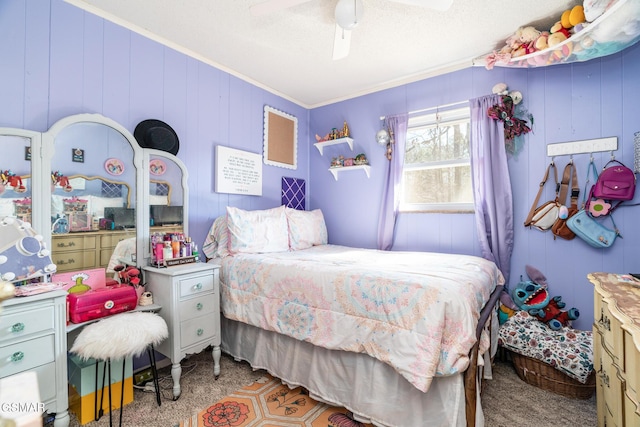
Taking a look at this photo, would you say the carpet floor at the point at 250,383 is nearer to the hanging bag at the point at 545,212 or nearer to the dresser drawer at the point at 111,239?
the dresser drawer at the point at 111,239

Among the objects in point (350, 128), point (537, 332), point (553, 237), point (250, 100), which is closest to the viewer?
point (537, 332)

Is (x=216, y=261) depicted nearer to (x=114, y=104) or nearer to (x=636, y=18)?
(x=114, y=104)

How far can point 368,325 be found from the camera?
5.21 ft

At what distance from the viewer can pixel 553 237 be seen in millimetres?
2309

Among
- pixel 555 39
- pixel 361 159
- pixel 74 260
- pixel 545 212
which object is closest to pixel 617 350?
pixel 545 212

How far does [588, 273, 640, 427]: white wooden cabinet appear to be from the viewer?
98 cm

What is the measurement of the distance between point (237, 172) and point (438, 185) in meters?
1.96

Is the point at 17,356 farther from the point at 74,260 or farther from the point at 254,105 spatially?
the point at 254,105

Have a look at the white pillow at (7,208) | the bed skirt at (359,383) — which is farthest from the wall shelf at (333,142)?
the white pillow at (7,208)

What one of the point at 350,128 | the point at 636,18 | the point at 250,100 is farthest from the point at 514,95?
the point at 250,100

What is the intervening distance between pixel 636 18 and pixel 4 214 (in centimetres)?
354

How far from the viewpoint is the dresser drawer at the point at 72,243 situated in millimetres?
1747

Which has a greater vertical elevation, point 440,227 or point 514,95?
point 514,95

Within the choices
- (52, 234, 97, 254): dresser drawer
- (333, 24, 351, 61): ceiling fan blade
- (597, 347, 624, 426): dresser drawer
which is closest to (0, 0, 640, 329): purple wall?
(52, 234, 97, 254): dresser drawer
